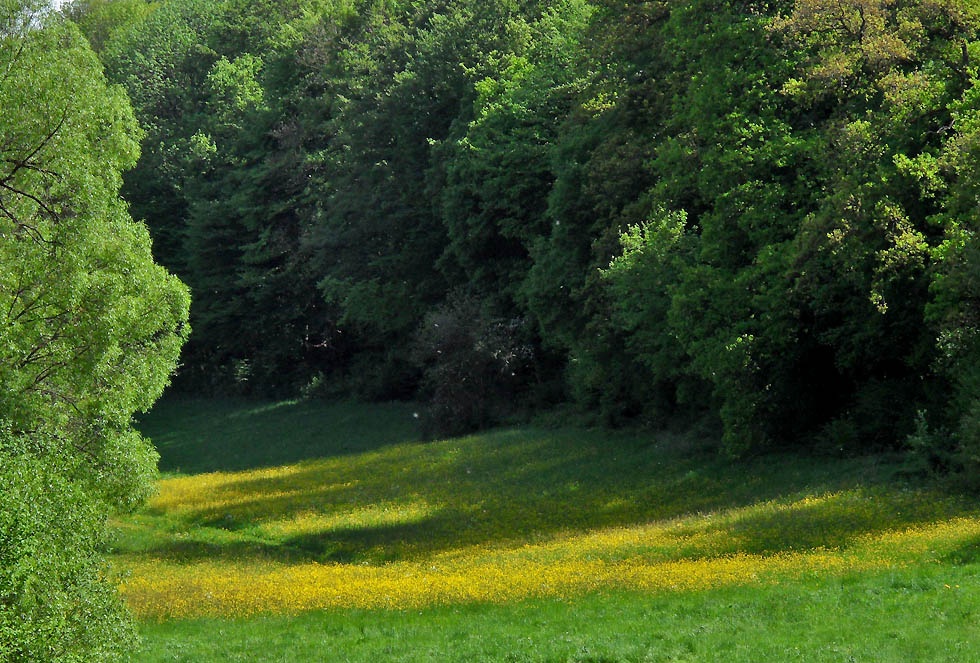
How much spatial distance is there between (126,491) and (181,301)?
4.70 m

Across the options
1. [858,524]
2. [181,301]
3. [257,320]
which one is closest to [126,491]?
[181,301]

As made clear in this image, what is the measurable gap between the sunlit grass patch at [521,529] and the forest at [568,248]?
0.78 meters

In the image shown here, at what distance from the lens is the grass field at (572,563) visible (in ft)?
53.1

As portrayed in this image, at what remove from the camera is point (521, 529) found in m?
28.6

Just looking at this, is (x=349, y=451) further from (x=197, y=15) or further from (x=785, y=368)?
(x=197, y=15)

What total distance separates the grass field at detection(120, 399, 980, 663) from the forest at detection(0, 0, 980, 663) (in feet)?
3.10

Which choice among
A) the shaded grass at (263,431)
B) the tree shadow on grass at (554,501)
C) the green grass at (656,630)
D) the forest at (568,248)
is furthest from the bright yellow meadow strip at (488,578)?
the shaded grass at (263,431)

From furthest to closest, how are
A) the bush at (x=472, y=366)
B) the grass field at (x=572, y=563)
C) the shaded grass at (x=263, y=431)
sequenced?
1. the shaded grass at (x=263, y=431)
2. the bush at (x=472, y=366)
3. the grass field at (x=572, y=563)

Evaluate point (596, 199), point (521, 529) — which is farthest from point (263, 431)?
point (521, 529)

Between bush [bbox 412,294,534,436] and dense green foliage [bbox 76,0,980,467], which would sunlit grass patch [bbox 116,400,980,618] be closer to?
dense green foliage [bbox 76,0,980,467]

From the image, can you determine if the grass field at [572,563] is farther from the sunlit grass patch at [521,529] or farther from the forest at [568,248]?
the forest at [568,248]

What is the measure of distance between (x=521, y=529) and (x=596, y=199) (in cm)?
1833

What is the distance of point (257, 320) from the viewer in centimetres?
7462

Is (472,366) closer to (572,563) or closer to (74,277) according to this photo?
(572,563)
